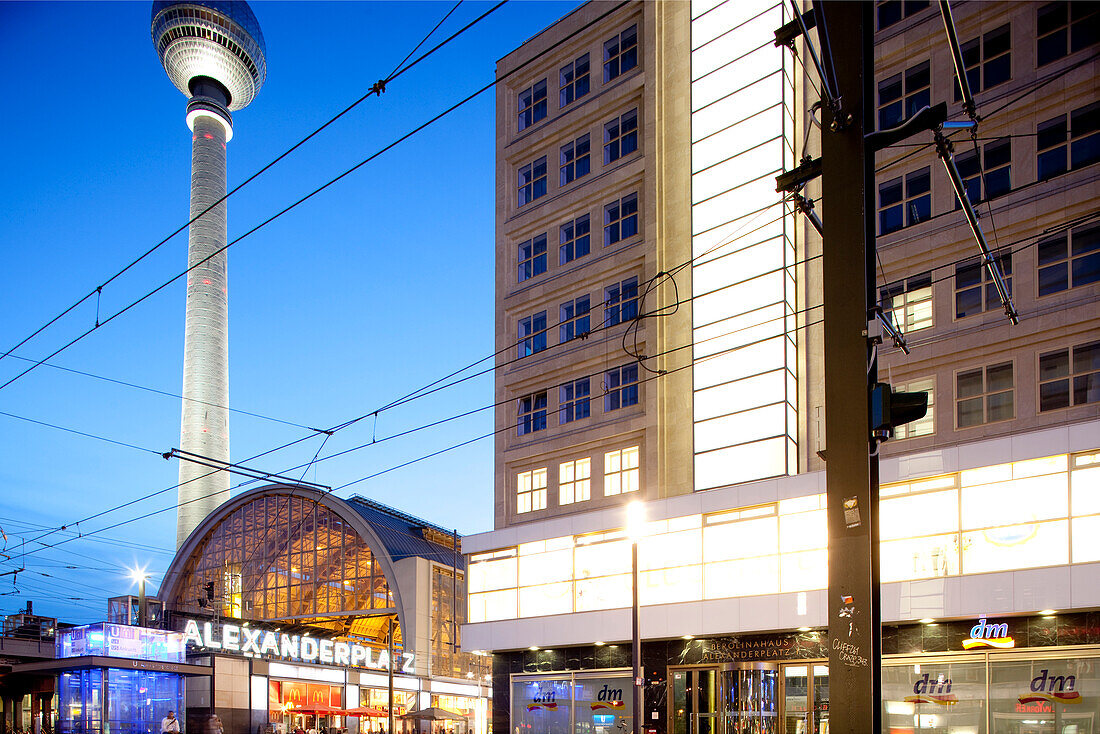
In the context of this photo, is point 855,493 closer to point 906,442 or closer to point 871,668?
point 871,668

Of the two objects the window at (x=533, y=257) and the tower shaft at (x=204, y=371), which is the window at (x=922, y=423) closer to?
the window at (x=533, y=257)

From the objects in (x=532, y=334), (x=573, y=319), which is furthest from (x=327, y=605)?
(x=573, y=319)

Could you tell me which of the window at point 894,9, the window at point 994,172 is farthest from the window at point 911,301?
the window at point 894,9

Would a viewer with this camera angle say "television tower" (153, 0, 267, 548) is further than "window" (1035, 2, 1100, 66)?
Yes

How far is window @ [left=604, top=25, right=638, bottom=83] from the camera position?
42219 millimetres

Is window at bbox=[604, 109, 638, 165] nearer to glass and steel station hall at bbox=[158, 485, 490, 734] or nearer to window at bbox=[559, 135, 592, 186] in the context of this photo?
window at bbox=[559, 135, 592, 186]

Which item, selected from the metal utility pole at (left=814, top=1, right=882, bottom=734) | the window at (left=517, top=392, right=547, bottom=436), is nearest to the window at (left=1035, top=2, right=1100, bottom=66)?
the window at (left=517, top=392, right=547, bottom=436)

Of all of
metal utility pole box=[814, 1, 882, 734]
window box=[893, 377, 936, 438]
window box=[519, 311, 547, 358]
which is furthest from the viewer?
window box=[519, 311, 547, 358]

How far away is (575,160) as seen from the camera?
4391 centimetres

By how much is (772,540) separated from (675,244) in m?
13.2

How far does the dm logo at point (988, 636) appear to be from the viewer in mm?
27250

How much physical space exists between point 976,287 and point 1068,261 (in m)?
2.79

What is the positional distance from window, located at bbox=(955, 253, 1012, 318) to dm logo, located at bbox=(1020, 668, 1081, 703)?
1097 centimetres

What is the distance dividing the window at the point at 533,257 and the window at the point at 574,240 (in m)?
1.02
